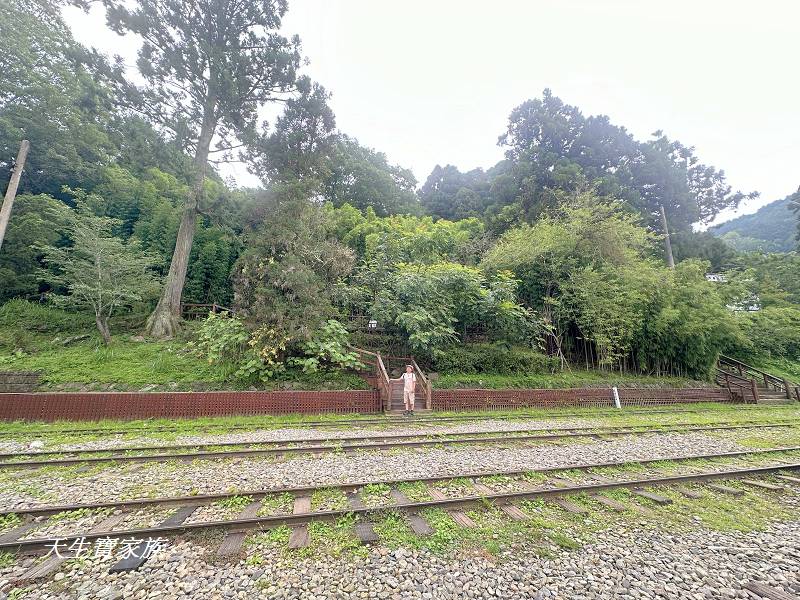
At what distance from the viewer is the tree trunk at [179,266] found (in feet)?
Result: 47.3

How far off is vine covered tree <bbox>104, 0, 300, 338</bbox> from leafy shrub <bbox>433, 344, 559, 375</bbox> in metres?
12.0

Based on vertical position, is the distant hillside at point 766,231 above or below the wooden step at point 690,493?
above

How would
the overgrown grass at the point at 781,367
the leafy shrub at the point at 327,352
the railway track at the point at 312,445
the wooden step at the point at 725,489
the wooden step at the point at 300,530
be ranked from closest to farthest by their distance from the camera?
the wooden step at the point at 300,530, the wooden step at the point at 725,489, the railway track at the point at 312,445, the leafy shrub at the point at 327,352, the overgrown grass at the point at 781,367

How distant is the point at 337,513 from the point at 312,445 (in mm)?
3385

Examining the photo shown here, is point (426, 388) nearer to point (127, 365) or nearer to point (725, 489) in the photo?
point (725, 489)

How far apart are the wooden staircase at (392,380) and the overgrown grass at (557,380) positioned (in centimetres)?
90

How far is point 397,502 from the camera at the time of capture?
4.29 metres

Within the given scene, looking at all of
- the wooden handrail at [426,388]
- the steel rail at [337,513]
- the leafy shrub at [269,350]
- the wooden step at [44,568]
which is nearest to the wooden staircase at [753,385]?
the wooden handrail at [426,388]

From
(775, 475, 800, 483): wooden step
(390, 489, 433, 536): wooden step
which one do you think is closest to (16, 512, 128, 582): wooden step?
(390, 489, 433, 536): wooden step

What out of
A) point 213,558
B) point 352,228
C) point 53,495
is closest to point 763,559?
point 213,558

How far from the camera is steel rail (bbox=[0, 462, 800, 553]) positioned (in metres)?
3.27

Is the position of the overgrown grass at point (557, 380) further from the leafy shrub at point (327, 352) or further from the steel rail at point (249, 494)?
the steel rail at point (249, 494)

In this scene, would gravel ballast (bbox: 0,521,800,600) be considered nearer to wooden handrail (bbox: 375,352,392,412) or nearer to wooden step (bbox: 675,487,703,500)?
wooden step (bbox: 675,487,703,500)

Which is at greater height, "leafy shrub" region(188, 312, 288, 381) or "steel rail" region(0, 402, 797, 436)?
"leafy shrub" region(188, 312, 288, 381)
